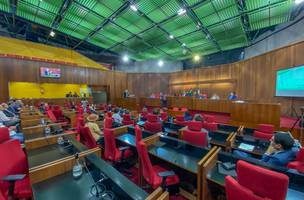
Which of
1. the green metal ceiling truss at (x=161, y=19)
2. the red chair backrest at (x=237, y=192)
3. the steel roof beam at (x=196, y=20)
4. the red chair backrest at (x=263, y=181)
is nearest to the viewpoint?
the red chair backrest at (x=263, y=181)

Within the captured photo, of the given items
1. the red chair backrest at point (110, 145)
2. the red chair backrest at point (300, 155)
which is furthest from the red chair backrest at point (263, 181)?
the red chair backrest at point (110, 145)

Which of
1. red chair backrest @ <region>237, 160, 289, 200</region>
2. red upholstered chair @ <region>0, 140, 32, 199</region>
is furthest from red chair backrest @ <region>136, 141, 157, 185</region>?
red upholstered chair @ <region>0, 140, 32, 199</region>

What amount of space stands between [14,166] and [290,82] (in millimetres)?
8331

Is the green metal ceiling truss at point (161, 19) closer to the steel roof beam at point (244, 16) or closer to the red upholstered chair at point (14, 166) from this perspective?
the steel roof beam at point (244, 16)

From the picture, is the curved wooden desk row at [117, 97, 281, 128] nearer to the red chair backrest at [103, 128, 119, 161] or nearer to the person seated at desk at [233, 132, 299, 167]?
the person seated at desk at [233, 132, 299, 167]

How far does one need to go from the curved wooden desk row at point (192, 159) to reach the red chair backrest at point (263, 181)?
51 centimetres

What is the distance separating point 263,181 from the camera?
1.24 metres

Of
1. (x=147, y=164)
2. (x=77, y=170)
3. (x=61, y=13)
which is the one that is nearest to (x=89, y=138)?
(x=77, y=170)

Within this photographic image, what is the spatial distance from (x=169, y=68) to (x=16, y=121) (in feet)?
45.8

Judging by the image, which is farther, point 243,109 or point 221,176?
point 243,109

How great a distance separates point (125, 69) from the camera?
17594 millimetres

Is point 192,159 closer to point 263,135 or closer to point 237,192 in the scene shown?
point 237,192

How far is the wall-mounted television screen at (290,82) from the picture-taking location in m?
5.57

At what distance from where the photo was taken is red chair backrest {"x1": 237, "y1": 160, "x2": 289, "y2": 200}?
117cm
